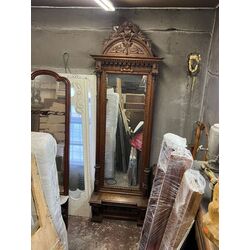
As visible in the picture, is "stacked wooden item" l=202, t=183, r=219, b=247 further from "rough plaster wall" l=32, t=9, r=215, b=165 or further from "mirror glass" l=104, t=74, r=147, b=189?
"rough plaster wall" l=32, t=9, r=215, b=165

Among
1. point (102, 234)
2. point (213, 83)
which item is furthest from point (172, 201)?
point (102, 234)

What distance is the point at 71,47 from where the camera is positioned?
10.5 ft

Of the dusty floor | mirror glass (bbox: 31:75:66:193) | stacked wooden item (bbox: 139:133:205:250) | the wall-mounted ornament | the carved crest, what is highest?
the carved crest

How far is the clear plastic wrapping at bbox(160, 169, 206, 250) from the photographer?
1446 mm

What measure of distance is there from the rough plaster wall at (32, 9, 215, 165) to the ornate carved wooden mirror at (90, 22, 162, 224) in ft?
0.81

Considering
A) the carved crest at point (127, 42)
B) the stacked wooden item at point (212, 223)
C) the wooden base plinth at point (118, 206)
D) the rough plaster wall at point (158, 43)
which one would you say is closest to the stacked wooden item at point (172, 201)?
the stacked wooden item at point (212, 223)

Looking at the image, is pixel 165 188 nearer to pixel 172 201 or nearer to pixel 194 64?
pixel 172 201

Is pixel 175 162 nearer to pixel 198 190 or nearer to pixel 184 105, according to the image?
pixel 198 190

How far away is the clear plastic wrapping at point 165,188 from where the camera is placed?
6.17 ft

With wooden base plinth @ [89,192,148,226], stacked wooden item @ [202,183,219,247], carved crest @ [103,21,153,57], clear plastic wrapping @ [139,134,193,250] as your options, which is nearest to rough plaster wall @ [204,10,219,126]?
clear plastic wrapping @ [139,134,193,250]

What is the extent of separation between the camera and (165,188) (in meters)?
1.98
